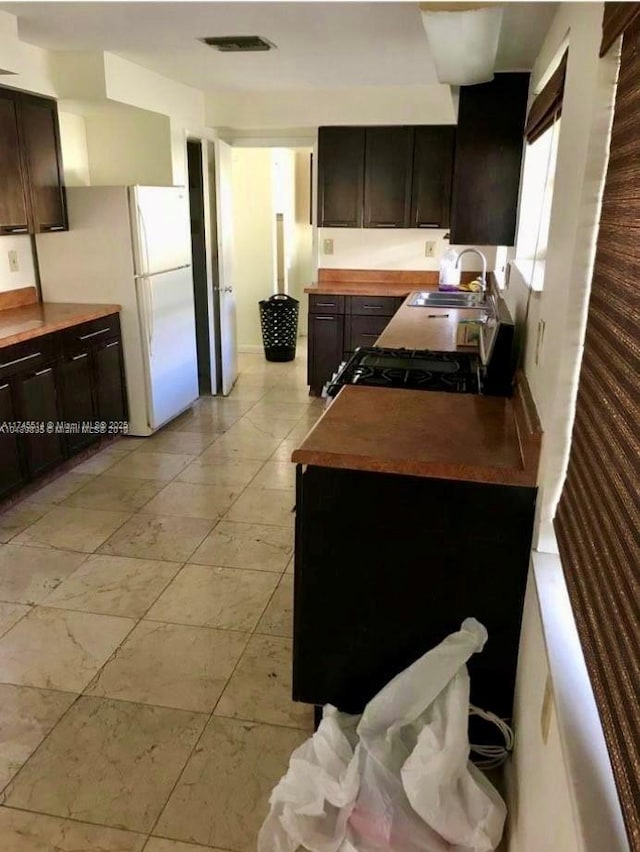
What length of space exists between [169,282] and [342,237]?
1.80 meters

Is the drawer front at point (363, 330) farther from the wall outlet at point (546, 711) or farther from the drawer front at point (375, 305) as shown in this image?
the wall outlet at point (546, 711)

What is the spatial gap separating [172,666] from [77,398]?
218 centimetres

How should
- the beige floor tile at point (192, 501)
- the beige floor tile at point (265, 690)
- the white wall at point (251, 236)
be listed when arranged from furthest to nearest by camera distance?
the white wall at point (251, 236) → the beige floor tile at point (192, 501) → the beige floor tile at point (265, 690)

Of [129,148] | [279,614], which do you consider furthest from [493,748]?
[129,148]

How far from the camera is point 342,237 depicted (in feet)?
19.2

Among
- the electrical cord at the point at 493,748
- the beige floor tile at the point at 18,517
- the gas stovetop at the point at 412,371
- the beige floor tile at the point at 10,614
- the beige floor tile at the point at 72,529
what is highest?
the gas stovetop at the point at 412,371

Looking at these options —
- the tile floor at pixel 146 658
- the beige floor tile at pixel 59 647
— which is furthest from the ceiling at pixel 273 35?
the beige floor tile at pixel 59 647

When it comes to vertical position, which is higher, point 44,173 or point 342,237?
point 44,173

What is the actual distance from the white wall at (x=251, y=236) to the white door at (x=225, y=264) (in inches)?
50.3

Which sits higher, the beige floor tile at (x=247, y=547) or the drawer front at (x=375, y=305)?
the drawer front at (x=375, y=305)

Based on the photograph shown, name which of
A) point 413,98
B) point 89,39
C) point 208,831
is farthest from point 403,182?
point 208,831

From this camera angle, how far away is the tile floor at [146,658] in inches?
70.2

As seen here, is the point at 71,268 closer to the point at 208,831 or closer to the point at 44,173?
the point at 44,173

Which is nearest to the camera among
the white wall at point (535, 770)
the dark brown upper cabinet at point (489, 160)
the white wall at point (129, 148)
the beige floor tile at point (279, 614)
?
the white wall at point (535, 770)
